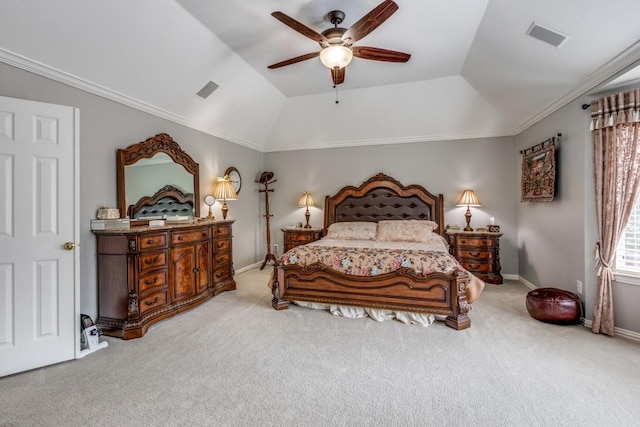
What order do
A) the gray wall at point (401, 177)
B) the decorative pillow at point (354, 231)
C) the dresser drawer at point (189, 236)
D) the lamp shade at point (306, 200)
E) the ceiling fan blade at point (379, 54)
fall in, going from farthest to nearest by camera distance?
the lamp shade at point (306, 200)
the decorative pillow at point (354, 231)
the dresser drawer at point (189, 236)
the gray wall at point (401, 177)
the ceiling fan blade at point (379, 54)

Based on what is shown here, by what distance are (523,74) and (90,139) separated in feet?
15.8

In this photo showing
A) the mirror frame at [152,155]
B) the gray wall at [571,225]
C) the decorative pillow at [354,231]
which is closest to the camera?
the gray wall at [571,225]

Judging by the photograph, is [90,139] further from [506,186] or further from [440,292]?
[506,186]

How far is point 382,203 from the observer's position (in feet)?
17.7

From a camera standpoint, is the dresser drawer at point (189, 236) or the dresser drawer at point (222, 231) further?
the dresser drawer at point (222, 231)

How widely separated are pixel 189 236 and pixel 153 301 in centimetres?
83

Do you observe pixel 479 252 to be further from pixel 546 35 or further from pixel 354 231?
pixel 546 35

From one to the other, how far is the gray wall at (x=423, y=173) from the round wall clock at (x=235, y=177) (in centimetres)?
93

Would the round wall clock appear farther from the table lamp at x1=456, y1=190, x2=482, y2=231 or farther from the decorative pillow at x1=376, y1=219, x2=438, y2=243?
the table lamp at x1=456, y1=190, x2=482, y2=231

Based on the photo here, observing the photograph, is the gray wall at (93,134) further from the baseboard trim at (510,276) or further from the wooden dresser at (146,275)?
the baseboard trim at (510,276)

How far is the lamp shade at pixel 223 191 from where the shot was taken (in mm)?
4574

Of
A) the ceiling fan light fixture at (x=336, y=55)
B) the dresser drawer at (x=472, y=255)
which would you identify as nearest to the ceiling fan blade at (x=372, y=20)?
the ceiling fan light fixture at (x=336, y=55)

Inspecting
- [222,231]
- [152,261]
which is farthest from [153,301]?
[222,231]

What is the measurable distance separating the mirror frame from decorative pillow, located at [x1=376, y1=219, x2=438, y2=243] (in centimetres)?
297
